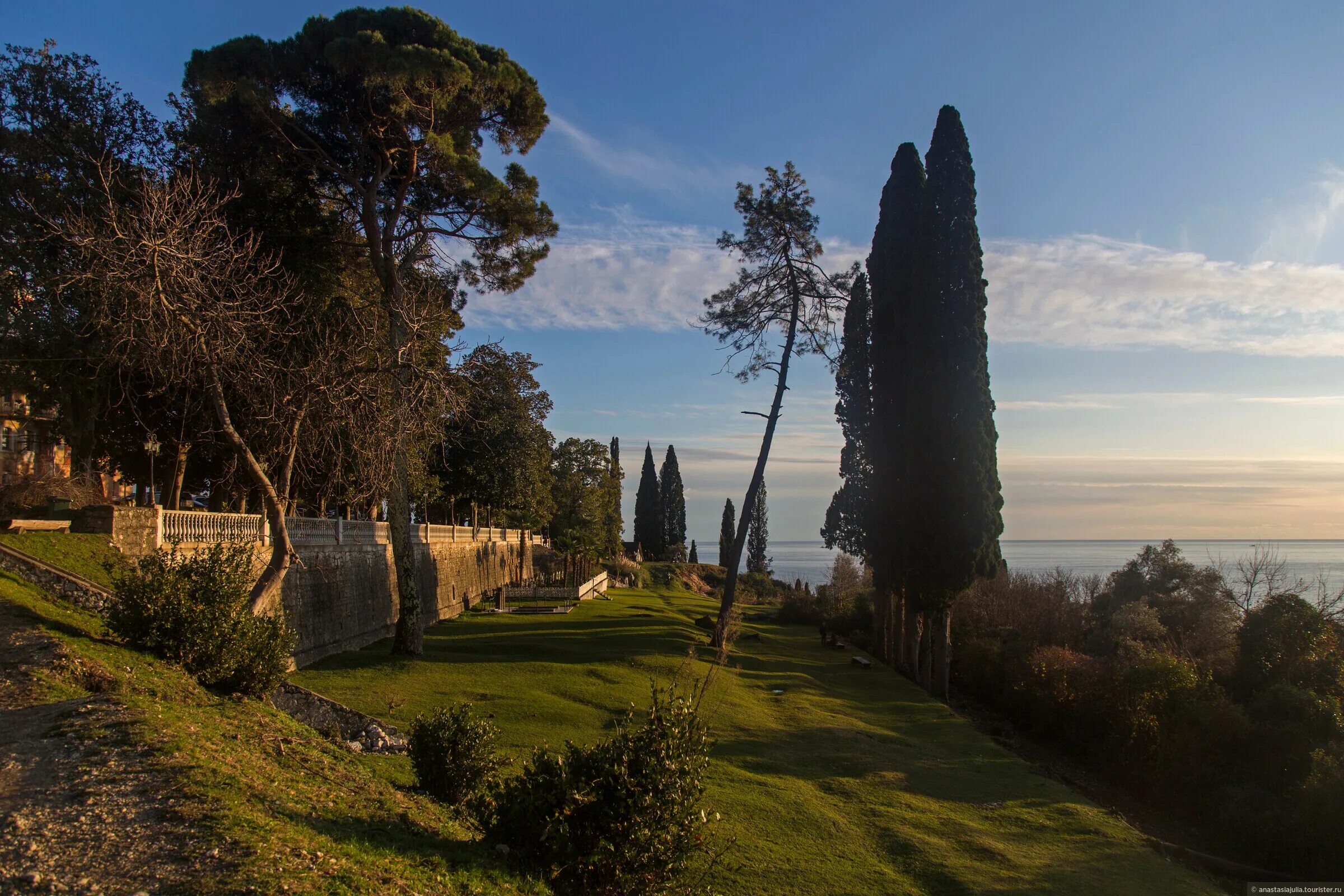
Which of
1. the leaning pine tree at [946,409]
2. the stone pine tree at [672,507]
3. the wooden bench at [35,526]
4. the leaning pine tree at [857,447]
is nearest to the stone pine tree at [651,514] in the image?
the stone pine tree at [672,507]

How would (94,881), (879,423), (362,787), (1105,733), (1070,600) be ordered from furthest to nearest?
(1070,600), (879,423), (1105,733), (362,787), (94,881)

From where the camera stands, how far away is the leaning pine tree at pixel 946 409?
20672 mm

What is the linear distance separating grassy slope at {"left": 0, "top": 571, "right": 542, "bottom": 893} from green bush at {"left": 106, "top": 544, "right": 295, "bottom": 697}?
11.3 inches

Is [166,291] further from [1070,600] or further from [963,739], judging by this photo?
[1070,600]

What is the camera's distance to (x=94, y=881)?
362 centimetres

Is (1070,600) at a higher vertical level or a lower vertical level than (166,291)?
lower

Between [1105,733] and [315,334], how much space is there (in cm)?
1968

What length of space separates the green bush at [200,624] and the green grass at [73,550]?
94.0 inches

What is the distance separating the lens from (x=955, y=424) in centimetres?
2091

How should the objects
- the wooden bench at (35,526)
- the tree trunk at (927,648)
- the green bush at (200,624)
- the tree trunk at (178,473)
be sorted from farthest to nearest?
the tree trunk at (927,648) < the tree trunk at (178,473) < the wooden bench at (35,526) < the green bush at (200,624)

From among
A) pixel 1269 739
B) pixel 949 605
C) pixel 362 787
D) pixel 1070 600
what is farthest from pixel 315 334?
pixel 1070 600

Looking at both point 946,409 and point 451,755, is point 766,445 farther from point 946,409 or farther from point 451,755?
point 451,755

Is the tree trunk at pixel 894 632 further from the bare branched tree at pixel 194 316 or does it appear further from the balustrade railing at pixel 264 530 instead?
the bare branched tree at pixel 194 316

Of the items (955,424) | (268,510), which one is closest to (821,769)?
(268,510)
